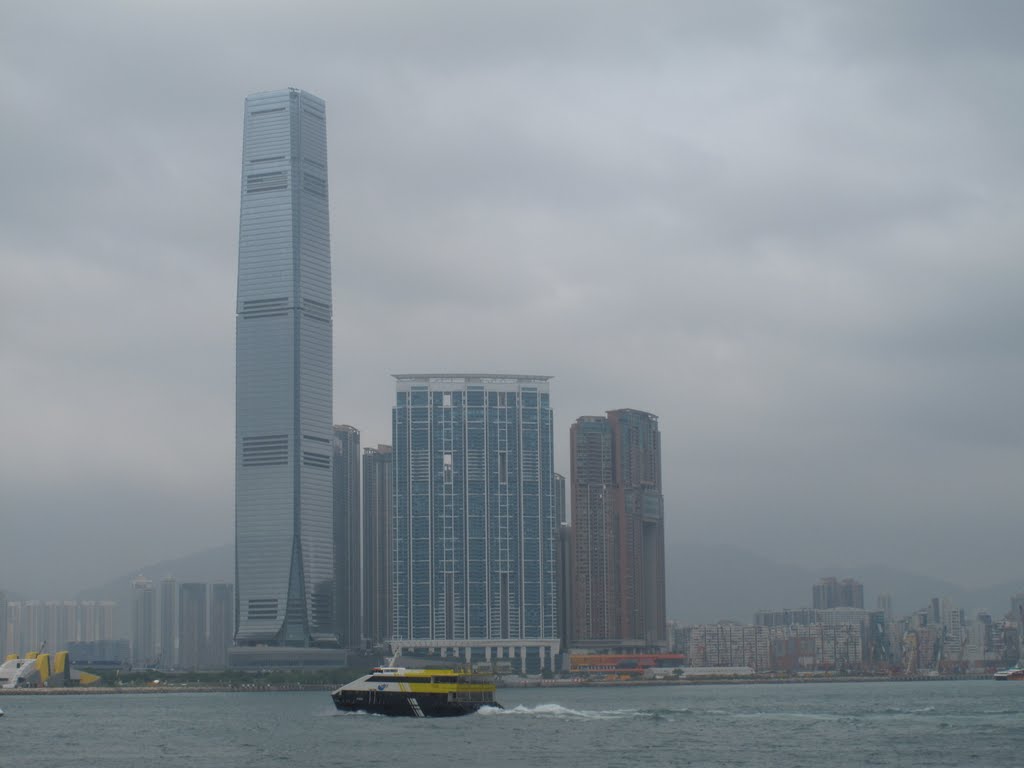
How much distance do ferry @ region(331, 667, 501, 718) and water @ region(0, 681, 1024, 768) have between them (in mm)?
1225

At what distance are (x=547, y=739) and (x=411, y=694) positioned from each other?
18.4m

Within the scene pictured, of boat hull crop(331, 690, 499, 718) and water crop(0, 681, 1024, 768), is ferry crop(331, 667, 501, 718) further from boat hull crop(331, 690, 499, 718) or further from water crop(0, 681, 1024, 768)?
water crop(0, 681, 1024, 768)

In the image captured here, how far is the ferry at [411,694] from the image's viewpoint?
114625 mm

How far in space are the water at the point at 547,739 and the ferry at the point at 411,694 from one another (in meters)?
1.22

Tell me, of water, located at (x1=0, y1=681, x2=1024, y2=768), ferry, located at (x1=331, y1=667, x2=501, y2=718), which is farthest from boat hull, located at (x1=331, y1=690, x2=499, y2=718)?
water, located at (x1=0, y1=681, x2=1024, y2=768)

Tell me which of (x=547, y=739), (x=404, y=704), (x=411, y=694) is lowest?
(x=547, y=739)

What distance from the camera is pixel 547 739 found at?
9906 centimetres

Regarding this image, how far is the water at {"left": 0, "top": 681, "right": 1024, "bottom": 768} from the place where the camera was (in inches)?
3376

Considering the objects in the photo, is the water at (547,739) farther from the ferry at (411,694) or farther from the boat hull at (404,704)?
the ferry at (411,694)

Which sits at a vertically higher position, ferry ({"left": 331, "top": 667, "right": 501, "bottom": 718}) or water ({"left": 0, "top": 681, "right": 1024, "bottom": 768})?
ferry ({"left": 331, "top": 667, "right": 501, "bottom": 718})

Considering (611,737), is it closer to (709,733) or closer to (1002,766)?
(709,733)

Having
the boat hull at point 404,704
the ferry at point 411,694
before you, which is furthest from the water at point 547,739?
the ferry at point 411,694

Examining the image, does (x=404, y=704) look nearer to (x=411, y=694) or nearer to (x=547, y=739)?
(x=411, y=694)

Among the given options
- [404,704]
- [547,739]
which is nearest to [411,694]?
[404,704]
